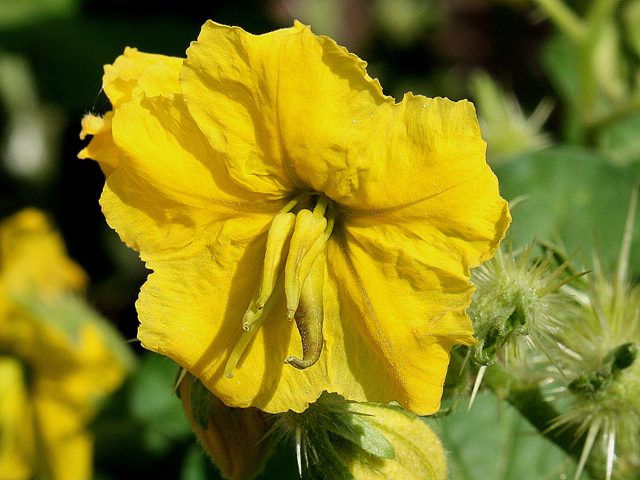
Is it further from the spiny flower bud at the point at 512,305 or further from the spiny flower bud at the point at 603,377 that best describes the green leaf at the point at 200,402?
the spiny flower bud at the point at 603,377

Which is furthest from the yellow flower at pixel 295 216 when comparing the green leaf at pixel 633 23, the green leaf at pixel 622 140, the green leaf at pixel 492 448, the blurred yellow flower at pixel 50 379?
the green leaf at pixel 633 23

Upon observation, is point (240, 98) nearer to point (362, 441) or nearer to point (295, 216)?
point (295, 216)

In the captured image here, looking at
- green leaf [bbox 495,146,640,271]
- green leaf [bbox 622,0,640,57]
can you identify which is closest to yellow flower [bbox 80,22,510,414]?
green leaf [bbox 495,146,640,271]

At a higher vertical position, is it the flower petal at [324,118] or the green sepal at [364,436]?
the flower petal at [324,118]

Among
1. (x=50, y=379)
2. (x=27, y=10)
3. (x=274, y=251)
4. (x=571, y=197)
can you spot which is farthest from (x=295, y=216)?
(x=27, y=10)

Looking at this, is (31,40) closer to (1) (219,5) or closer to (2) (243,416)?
(1) (219,5)

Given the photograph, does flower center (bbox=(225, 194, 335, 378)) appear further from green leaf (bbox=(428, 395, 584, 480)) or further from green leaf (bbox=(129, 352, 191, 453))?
green leaf (bbox=(129, 352, 191, 453))

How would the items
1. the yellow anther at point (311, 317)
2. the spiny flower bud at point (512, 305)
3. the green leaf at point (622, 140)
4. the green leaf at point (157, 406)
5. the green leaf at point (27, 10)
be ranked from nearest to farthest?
the yellow anther at point (311, 317) < the spiny flower bud at point (512, 305) < the green leaf at point (157, 406) < the green leaf at point (622, 140) < the green leaf at point (27, 10)
